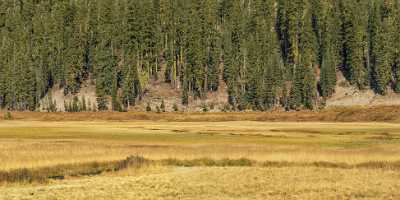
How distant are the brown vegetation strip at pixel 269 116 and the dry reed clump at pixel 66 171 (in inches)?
2443

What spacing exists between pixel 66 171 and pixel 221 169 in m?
10.2

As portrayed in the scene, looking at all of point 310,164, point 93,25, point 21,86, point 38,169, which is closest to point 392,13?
point 93,25

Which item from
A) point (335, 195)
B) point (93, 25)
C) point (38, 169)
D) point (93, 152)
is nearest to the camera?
point (335, 195)

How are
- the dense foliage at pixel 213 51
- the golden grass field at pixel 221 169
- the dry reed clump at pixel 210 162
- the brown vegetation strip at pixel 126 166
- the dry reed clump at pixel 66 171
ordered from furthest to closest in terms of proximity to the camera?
1. the dense foliage at pixel 213 51
2. the dry reed clump at pixel 210 162
3. the brown vegetation strip at pixel 126 166
4. the dry reed clump at pixel 66 171
5. the golden grass field at pixel 221 169

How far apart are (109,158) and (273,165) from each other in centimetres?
1214

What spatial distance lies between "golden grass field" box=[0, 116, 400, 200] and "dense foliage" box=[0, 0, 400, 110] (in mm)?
82627

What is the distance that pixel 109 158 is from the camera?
4212cm

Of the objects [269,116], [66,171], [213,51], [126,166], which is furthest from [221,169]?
[213,51]

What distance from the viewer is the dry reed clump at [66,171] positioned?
33.5 metres

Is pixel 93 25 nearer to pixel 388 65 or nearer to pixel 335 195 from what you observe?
pixel 388 65

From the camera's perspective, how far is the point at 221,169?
37250mm

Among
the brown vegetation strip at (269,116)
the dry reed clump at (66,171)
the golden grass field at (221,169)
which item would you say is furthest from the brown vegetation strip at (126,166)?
the brown vegetation strip at (269,116)

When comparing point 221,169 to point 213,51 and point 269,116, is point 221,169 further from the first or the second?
point 213,51

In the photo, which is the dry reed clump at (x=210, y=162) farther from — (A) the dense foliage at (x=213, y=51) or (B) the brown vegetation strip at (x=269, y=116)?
(A) the dense foliage at (x=213, y=51)
